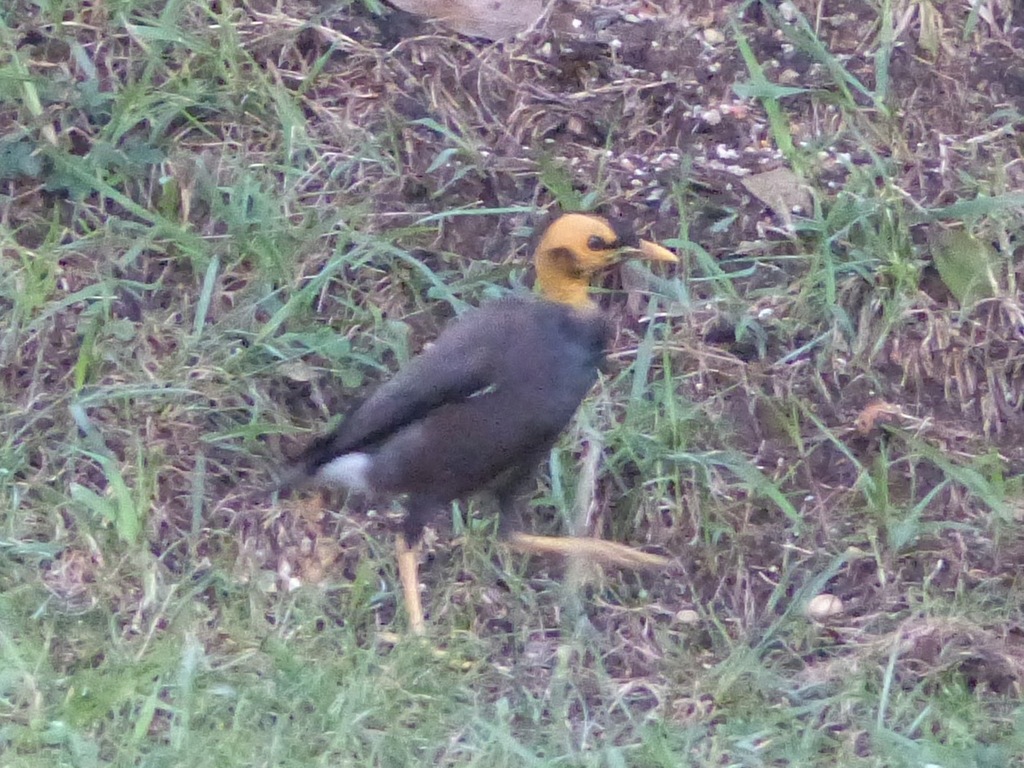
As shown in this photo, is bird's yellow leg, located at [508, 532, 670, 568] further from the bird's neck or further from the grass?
the bird's neck

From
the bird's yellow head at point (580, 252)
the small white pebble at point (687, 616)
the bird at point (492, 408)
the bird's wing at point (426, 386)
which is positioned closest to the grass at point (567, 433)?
Result: the small white pebble at point (687, 616)

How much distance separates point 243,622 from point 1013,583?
2.05m

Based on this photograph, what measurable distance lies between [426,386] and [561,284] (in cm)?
50

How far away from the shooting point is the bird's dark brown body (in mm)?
4176

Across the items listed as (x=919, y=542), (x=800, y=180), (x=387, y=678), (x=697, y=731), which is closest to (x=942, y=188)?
(x=800, y=180)

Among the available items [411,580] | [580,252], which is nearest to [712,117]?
[580,252]

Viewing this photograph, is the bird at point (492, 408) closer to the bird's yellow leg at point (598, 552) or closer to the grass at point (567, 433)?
the bird's yellow leg at point (598, 552)

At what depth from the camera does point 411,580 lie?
169 inches

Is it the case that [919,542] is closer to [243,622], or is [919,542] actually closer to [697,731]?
[697,731]

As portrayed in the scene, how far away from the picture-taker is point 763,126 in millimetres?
5133

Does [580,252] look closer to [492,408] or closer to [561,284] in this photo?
[561,284]

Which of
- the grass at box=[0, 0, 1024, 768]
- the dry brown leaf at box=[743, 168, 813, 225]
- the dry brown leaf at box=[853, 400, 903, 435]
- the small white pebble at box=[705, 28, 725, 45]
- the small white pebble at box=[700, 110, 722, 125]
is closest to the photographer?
the grass at box=[0, 0, 1024, 768]

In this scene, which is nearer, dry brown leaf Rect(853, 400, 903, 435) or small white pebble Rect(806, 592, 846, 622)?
small white pebble Rect(806, 592, 846, 622)

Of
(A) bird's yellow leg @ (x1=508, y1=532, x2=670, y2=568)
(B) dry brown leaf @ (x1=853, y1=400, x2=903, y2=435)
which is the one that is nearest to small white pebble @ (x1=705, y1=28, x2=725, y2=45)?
(B) dry brown leaf @ (x1=853, y1=400, x2=903, y2=435)
